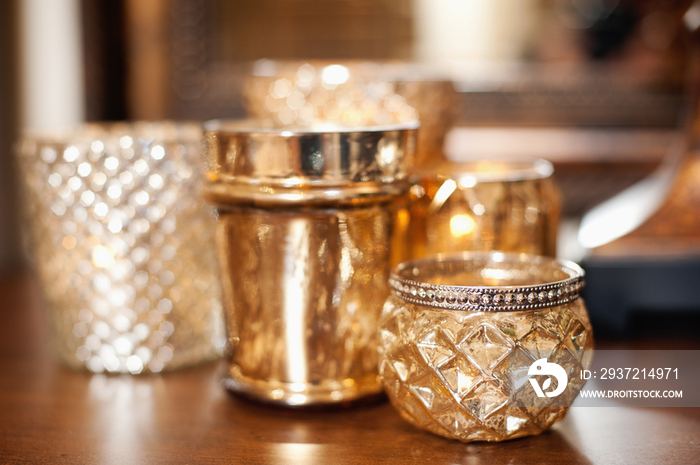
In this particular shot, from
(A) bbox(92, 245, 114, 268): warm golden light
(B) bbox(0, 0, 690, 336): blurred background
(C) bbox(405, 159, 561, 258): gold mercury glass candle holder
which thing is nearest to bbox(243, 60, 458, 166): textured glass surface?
(C) bbox(405, 159, 561, 258): gold mercury glass candle holder

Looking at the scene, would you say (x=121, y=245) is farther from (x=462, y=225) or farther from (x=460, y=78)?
Result: (x=460, y=78)

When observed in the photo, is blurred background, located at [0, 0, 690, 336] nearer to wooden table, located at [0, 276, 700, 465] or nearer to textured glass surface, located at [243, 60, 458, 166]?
textured glass surface, located at [243, 60, 458, 166]

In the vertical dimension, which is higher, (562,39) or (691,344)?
(562,39)

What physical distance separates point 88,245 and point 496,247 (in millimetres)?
286

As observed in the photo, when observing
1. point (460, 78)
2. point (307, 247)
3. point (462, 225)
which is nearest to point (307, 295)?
point (307, 247)

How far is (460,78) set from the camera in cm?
117

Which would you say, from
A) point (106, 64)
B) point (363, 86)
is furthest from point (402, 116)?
point (106, 64)

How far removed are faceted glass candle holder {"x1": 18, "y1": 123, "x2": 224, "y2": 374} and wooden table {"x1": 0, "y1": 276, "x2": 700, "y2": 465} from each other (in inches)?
1.2

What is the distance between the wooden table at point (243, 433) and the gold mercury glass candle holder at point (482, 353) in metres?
0.02

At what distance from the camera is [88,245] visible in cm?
46

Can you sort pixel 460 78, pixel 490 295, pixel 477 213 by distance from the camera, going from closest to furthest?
pixel 490 295, pixel 477 213, pixel 460 78

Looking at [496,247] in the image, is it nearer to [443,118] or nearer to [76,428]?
[443,118]

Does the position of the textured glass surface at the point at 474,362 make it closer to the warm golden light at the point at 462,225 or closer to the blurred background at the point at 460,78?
the warm golden light at the point at 462,225

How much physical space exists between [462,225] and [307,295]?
5.2 inches
